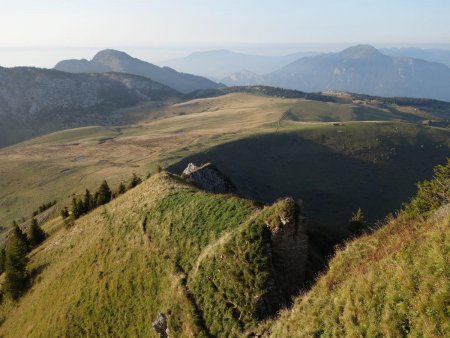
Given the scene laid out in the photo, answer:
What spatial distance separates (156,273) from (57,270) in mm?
18928

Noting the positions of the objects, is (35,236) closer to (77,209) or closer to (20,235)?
(20,235)

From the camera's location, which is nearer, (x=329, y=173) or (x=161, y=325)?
(x=161, y=325)

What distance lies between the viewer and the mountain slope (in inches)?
507

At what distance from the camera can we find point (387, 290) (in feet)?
48.0

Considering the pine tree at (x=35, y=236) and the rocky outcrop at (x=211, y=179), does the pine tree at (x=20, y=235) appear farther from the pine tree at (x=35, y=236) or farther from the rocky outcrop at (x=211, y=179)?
the rocky outcrop at (x=211, y=179)

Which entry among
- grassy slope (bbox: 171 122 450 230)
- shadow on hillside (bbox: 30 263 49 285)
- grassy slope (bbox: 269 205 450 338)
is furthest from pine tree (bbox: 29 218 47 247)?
grassy slope (bbox: 171 122 450 230)

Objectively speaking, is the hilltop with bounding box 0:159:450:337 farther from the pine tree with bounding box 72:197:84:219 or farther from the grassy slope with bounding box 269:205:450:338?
the pine tree with bounding box 72:197:84:219

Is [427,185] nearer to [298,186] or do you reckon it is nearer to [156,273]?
[156,273]

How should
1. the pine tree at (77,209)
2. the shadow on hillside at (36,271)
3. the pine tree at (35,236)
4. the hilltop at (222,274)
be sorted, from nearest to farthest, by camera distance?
1. the hilltop at (222,274)
2. the shadow on hillside at (36,271)
3. the pine tree at (77,209)
4. the pine tree at (35,236)

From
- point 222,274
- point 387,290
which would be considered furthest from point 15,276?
point 387,290

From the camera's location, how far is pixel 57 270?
44.7 meters

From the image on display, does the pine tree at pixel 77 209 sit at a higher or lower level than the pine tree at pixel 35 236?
higher

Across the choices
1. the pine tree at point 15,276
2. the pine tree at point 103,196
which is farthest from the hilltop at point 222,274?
the pine tree at point 103,196

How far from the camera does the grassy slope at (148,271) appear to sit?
25.4 m
